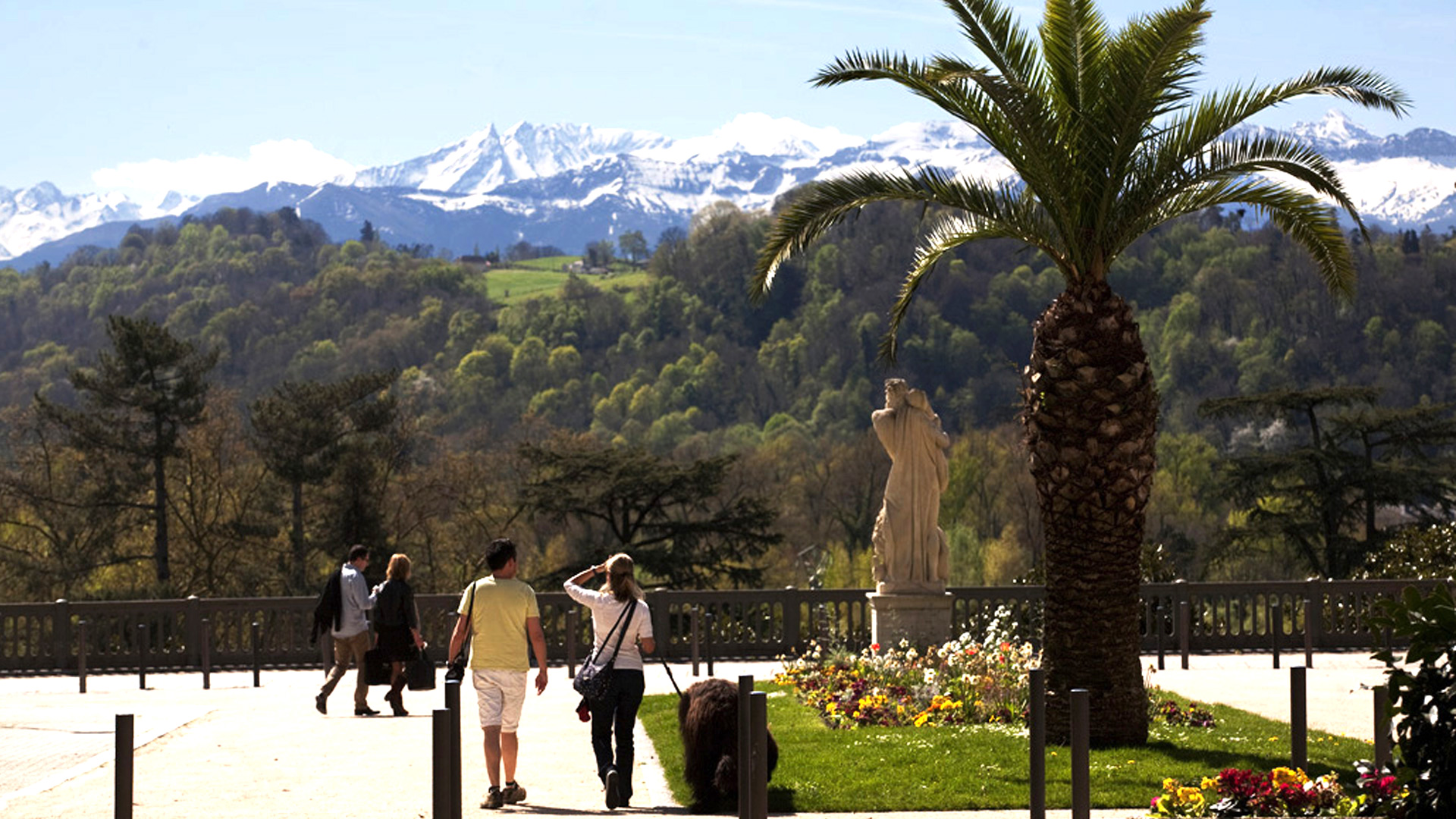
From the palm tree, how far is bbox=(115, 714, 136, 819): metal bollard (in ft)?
24.7

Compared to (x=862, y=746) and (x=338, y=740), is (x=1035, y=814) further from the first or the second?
(x=338, y=740)

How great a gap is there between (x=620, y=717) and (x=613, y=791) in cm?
50

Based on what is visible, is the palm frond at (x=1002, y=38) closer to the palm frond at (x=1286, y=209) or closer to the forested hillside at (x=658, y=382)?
the palm frond at (x=1286, y=209)

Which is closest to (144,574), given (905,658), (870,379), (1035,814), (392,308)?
(905,658)

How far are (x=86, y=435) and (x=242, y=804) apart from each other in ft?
136

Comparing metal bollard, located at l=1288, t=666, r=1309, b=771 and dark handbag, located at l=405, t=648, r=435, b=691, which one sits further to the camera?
dark handbag, located at l=405, t=648, r=435, b=691

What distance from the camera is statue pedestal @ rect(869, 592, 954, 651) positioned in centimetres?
1992

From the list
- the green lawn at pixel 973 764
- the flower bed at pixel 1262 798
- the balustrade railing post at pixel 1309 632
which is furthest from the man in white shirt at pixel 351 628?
the balustrade railing post at pixel 1309 632

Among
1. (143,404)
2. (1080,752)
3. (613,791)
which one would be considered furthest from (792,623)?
(143,404)

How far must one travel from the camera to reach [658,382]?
13175 cm

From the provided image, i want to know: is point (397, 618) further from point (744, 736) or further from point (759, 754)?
point (759, 754)

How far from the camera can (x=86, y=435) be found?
164 feet

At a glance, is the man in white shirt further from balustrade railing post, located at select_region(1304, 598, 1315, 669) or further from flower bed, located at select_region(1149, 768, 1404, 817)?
balustrade railing post, located at select_region(1304, 598, 1315, 669)

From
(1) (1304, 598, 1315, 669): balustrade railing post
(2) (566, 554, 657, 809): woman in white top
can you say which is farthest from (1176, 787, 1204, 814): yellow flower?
(1) (1304, 598, 1315, 669): balustrade railing post
